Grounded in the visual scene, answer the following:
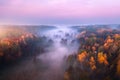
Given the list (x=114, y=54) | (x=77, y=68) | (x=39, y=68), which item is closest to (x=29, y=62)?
(x=39, y=68)

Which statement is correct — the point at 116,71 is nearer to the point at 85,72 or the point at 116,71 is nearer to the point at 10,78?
the point at 85,72

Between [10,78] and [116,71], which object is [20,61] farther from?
[116,71]

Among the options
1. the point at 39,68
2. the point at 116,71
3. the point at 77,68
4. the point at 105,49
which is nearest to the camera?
the point at 116,71

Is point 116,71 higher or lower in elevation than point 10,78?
higher

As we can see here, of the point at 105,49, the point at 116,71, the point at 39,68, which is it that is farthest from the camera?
the point at 39,68

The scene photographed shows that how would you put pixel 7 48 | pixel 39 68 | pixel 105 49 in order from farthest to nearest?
pixel 7 48 → pixel 39 68 → pixel 105 49

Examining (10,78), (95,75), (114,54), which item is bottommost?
(10,78)

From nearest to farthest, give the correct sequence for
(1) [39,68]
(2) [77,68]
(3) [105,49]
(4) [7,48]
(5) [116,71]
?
(5) [116,71] → (2) [77,68] → (3) [105,49] → (1) [39,68] → (4) [7,48]

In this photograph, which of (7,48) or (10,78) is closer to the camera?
(10,78)

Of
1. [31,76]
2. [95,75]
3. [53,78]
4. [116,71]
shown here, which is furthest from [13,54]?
[116,71]
